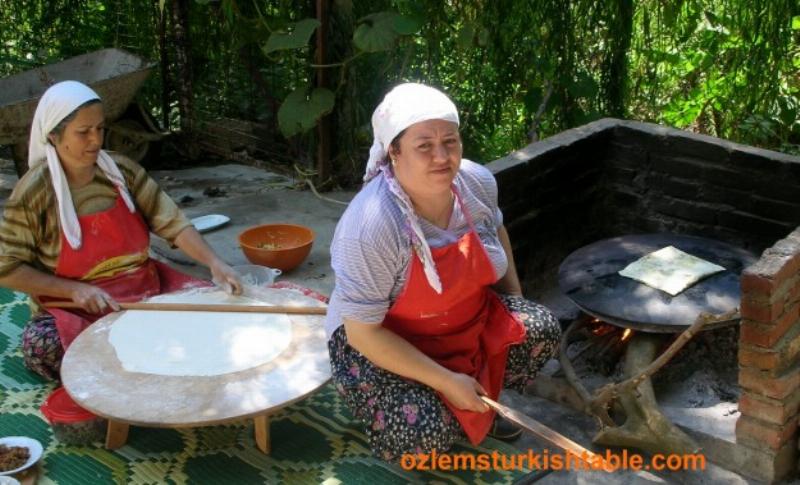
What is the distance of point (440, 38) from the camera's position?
5.30 metres

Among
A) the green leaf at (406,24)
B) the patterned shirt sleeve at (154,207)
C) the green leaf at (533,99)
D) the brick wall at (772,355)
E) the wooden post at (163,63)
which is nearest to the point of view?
the brick wall at (772,355)

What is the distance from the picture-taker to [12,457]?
8.79 feet

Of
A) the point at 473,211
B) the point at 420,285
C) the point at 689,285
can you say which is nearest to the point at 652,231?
the point at 689,285

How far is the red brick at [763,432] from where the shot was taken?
257 cm

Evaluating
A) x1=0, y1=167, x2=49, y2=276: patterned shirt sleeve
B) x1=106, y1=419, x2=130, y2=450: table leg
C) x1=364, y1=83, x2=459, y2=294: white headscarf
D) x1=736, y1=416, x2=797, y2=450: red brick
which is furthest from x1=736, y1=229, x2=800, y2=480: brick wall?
x1=0, y1=167, x2=49, y2=276: patterned shirt sleeve

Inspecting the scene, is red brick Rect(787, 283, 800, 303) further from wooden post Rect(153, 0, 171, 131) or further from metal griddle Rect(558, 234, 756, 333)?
wooden post Rect(153, 0, 171, 131)

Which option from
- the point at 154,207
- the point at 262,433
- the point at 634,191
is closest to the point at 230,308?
the point at 262,433

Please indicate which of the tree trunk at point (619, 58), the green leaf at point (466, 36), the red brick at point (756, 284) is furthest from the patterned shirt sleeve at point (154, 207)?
the tree trunk at point (619, 58)

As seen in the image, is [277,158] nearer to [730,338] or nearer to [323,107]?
[323,107]

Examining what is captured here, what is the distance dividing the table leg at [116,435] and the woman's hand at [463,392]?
1.10m

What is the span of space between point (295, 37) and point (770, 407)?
321cm

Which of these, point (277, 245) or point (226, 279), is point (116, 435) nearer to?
point (226, 279)

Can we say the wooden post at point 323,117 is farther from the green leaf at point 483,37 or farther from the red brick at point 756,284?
the red brick at point 756,284

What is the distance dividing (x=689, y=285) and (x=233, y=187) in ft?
11.6
